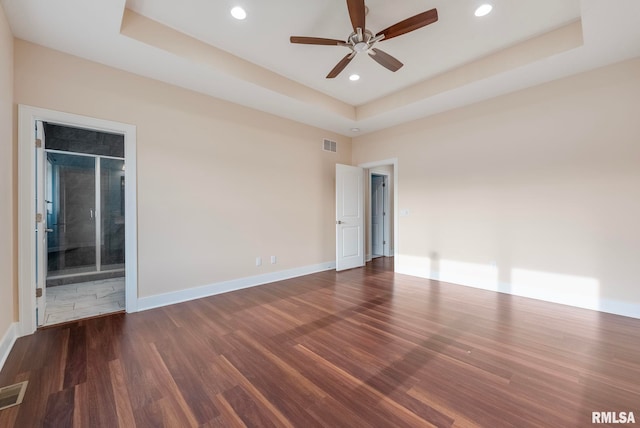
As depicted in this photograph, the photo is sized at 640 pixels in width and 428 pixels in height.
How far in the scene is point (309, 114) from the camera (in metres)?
4.42

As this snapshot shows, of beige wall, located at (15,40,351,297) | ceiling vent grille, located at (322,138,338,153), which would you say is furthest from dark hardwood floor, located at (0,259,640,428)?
ceiling vent grille, located at (322,138,338,153)

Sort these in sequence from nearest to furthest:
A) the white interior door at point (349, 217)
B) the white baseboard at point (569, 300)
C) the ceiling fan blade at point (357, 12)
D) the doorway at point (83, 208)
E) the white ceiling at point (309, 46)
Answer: the ceiling fan blade at point (357, 12) → the white ceiling at point (309, 46) → the white baseboard at point (569, 300) → the doorway at point (83, 208) → the white interior door at point (349, 217)

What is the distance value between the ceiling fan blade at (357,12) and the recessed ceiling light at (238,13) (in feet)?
3.50

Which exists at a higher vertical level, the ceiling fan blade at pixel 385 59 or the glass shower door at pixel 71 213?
the ceiling fan blade at pixel 385 59

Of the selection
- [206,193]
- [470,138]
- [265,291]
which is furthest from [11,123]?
[470,138]

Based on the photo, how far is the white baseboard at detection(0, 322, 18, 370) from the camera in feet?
6.82

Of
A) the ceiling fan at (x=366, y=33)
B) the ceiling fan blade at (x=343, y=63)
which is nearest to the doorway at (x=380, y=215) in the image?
the ceiling fan blade at (x=343, y=63)

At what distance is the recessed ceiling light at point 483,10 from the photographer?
2396 mm

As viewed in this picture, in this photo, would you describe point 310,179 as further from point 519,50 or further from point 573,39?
point 573,39

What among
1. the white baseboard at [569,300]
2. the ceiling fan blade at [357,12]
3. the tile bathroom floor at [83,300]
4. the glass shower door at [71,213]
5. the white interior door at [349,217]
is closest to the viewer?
the ceiling fan blade at [357,12]

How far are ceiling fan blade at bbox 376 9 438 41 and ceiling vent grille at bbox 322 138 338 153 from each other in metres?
2.90

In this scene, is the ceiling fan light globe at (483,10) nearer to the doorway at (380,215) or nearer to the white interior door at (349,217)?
the white interior door at (349,217)

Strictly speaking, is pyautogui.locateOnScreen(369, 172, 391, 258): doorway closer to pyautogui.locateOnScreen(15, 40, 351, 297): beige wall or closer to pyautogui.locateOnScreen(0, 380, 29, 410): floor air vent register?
pyautogui.locateOnScreen(15, 40, 351, 297): beige wall

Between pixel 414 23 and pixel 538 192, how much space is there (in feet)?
9.09
